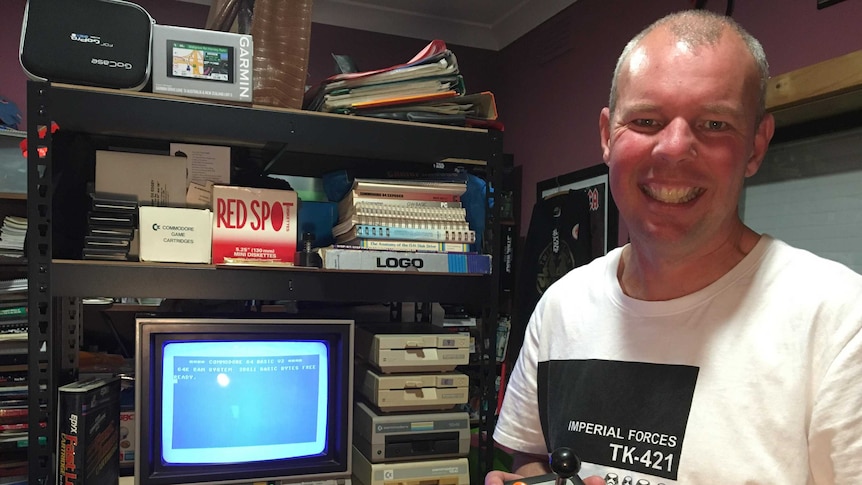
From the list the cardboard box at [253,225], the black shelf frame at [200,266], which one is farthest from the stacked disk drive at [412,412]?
the cardboard box at [253,225]

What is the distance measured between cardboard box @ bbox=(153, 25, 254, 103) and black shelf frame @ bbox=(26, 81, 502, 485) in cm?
3

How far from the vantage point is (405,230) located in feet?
4.86

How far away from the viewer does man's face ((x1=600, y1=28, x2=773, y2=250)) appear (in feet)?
2.65

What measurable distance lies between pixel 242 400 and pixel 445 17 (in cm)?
256

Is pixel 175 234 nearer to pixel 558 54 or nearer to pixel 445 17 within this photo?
pixel 558 54

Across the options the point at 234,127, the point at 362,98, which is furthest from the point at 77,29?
the point at 362,98

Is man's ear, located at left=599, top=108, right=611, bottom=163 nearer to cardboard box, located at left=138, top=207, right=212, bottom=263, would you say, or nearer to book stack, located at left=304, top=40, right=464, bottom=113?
book stack, located at left=304, top=40, right=464, bottom=113

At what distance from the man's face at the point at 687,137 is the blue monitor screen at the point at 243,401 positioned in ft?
2.91

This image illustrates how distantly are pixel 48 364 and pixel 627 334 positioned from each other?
3.71 ft

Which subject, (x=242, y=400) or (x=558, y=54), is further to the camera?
(x=558, y=54)

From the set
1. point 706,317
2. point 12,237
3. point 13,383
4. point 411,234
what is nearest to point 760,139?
point 706,317

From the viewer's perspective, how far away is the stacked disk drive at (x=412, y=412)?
4.76ft

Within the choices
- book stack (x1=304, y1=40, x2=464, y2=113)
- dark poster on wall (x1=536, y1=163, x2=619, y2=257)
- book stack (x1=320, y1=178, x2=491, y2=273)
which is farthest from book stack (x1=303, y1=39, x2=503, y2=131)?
dark poster on wall (x1=536, y1=163, x2=619, y2=257)

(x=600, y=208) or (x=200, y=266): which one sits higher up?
(x=600, y=208)
